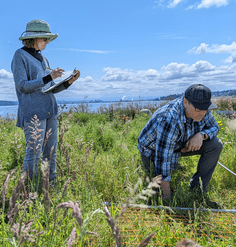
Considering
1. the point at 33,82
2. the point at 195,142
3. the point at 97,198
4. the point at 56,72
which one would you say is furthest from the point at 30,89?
the point at 195,142

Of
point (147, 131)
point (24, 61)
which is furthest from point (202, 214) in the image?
point (24, 61)

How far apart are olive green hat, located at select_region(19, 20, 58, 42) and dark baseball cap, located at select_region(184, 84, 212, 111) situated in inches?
65.6

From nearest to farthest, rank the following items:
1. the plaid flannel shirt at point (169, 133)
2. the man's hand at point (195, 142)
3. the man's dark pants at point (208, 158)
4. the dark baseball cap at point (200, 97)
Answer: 1. the dark baseball cap at point (200, 97)
2. the plaid flannel shirt at point (169, 133)
3. the man's hand at point (195, 142)
4. the man's dark pants at point (208, 158)

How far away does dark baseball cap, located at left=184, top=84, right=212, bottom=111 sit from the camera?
2.46m

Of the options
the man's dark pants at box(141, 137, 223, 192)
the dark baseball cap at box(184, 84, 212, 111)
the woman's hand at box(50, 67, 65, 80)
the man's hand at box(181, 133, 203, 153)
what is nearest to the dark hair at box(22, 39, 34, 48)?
the woman's hand at box(50, 67, 65, 80)

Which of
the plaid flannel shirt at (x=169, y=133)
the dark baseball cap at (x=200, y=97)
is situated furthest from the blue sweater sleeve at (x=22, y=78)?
the dark baseball cap at (x=200, y=97)

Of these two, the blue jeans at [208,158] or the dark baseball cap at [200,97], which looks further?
the blue jeans at [208,158]

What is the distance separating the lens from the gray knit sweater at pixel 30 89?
8.24 ft

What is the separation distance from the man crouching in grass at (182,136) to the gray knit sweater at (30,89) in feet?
4.12

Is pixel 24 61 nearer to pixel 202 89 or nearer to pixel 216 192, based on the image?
pixel 202 89

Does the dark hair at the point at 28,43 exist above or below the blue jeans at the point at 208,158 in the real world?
above

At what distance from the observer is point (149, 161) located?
314 cm

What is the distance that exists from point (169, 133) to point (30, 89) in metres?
1.59

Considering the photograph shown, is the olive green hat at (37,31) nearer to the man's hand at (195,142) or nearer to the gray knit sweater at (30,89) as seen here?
the gray knit sweater at (30,89)
